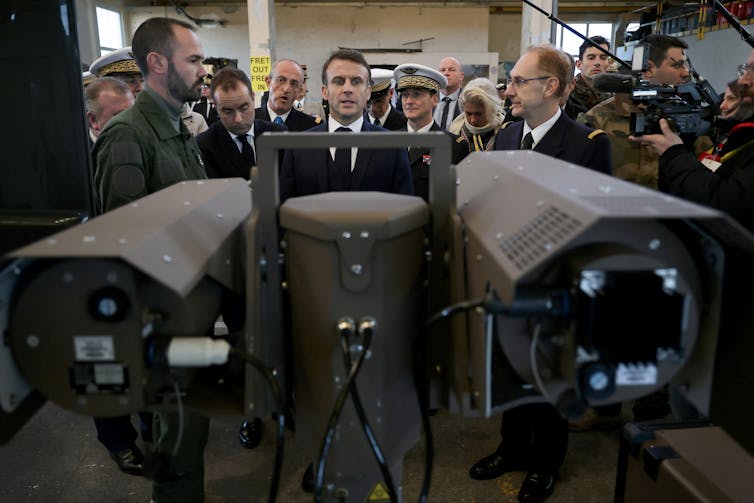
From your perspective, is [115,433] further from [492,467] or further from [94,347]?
[94,347]

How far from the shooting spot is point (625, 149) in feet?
8.39

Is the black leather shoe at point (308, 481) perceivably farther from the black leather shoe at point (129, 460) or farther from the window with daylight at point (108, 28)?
the window with daylight at point (108, 28)

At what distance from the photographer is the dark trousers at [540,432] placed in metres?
1.99

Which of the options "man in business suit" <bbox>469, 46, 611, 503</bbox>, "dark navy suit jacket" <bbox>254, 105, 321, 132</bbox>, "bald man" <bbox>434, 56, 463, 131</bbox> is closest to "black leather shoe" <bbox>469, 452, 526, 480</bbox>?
"man in business suit" <bbox>469, 46, 611, 503</bbox>

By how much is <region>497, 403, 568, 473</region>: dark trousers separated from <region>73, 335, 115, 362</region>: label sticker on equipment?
154 cm

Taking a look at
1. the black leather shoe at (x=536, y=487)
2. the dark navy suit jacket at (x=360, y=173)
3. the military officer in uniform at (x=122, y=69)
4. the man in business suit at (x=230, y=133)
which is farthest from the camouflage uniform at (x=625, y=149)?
the military officer in uniform at (x=122, y=69)

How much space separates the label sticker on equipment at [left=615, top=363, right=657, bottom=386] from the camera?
0.72 meters

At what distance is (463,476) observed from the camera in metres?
2.14

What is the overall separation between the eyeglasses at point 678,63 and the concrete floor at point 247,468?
2.02 m

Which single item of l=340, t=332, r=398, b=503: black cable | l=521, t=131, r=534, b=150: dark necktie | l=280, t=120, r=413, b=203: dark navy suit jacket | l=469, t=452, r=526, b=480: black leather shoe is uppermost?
l=521, t=131, r=534, b=150: dark necktie

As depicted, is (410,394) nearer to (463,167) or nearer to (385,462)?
(385,462)

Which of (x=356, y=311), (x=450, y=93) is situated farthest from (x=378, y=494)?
(x=450, y=93)

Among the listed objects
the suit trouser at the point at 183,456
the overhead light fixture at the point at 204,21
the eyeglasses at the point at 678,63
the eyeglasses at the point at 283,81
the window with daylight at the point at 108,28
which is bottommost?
the suit trouser at the point at 183,456

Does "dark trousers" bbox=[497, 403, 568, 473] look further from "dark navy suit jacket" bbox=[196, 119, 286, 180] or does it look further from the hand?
"dark navy suit jacket" bbox=[196, 119, 286, 180]
